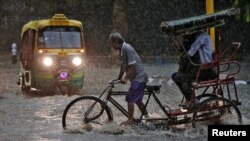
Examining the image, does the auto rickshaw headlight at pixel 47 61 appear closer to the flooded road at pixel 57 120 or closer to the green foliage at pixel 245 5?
the flooded road at pixel 57 120

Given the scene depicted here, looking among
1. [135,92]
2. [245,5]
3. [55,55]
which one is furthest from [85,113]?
[245,5]

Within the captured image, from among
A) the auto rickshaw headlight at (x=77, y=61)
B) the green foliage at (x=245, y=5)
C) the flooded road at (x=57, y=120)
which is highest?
the green foliage at (x=245, y=5)

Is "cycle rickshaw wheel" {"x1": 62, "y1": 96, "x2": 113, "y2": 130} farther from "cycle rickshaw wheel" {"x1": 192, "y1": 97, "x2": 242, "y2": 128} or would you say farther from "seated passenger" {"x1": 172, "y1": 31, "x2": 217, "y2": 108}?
"cycle rickshaw wheel" {"x1": 192, "y1": 97, "x2": 242, "y2": 128}

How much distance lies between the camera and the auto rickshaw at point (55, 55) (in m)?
15.0

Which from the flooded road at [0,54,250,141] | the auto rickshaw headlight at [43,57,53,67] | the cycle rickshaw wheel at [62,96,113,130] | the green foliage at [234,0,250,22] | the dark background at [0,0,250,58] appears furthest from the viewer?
the dark background at [0,0,250,58]

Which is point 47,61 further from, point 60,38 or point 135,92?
point 135,92

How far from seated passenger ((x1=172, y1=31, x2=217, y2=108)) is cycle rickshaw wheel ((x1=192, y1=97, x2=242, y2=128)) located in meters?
0.29

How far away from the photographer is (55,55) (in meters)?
14.9

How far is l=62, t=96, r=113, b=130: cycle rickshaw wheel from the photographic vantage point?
31.2ft

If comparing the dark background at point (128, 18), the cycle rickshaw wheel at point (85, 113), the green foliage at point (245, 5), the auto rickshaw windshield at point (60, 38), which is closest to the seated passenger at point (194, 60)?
the cycle rickshaw wheel at point (85, 113)

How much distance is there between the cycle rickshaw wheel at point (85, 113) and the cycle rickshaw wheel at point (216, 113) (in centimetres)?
150

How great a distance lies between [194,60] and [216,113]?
38.8 inches

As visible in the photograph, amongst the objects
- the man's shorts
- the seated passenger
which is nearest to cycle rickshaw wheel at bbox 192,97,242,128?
the seated passenger

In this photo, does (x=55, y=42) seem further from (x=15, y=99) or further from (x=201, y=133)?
(x=201, y=133)
